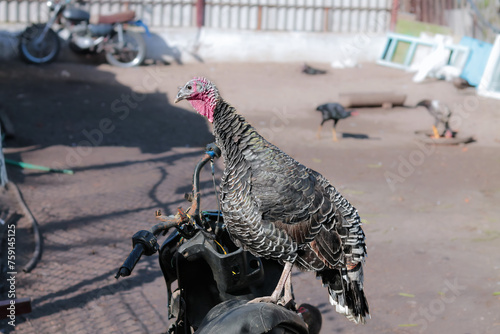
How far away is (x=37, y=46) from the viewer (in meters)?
13.7

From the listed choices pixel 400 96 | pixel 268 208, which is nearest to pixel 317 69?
pixel 400 96

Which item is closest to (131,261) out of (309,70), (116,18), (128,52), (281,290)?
(281,290)

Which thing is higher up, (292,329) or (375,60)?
(292,329)

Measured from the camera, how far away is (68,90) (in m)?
12.3

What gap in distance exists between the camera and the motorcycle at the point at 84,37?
1358 centimetres

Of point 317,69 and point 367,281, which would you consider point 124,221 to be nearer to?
point 367,281

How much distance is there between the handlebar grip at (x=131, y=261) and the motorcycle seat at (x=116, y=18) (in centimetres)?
1218

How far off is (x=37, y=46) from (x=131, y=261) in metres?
12.3

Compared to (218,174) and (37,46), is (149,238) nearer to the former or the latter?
(218,174)

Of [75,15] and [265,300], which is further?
[75,15]

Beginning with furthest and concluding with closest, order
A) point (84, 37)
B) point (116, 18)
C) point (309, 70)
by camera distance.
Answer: point (309, 70), point (116, 18), point (84, 37)

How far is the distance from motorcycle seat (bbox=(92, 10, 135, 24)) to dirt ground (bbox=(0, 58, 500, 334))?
1146mm

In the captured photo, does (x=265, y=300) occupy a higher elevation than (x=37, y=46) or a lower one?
higher

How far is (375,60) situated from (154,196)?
1121 cm
